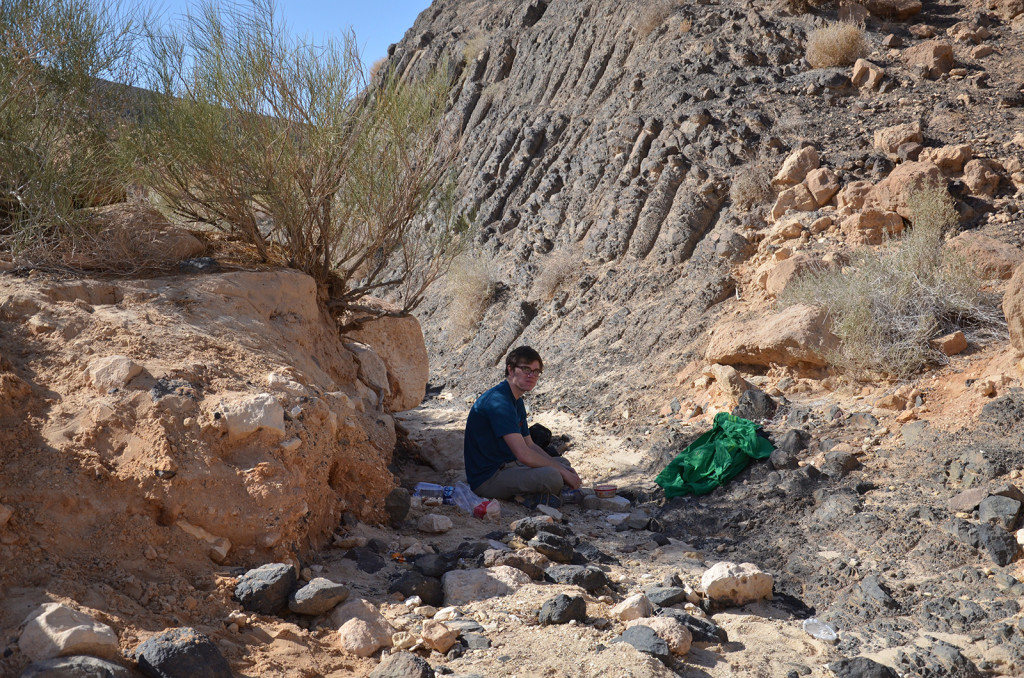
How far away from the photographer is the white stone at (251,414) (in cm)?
340

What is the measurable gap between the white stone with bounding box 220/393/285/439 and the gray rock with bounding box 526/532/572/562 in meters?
1.37

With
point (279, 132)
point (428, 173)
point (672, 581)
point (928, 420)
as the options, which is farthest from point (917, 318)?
point (279, 132)

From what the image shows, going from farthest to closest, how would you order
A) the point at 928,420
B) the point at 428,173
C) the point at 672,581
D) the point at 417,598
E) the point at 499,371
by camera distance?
the point at 499,371
the point at 428,173
the point at 928,420
the point at 672,581
the point at 417,598

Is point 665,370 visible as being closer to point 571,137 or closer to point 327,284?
point 327,284

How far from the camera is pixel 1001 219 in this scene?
302 inches

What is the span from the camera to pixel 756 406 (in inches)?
255

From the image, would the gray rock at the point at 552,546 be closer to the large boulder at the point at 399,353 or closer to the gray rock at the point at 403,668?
the gray rock at the point at 403,668

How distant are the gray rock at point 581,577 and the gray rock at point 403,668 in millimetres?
973

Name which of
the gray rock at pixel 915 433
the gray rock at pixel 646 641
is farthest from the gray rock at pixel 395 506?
the gray rock at pixel 915 433

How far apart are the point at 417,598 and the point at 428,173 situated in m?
4.18

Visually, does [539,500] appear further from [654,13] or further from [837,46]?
[654,13]

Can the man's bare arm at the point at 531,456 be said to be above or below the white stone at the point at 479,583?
above

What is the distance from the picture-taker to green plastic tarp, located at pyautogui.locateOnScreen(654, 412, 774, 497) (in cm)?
543

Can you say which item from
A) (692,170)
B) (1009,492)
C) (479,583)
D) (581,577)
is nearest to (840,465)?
(1009,492)
